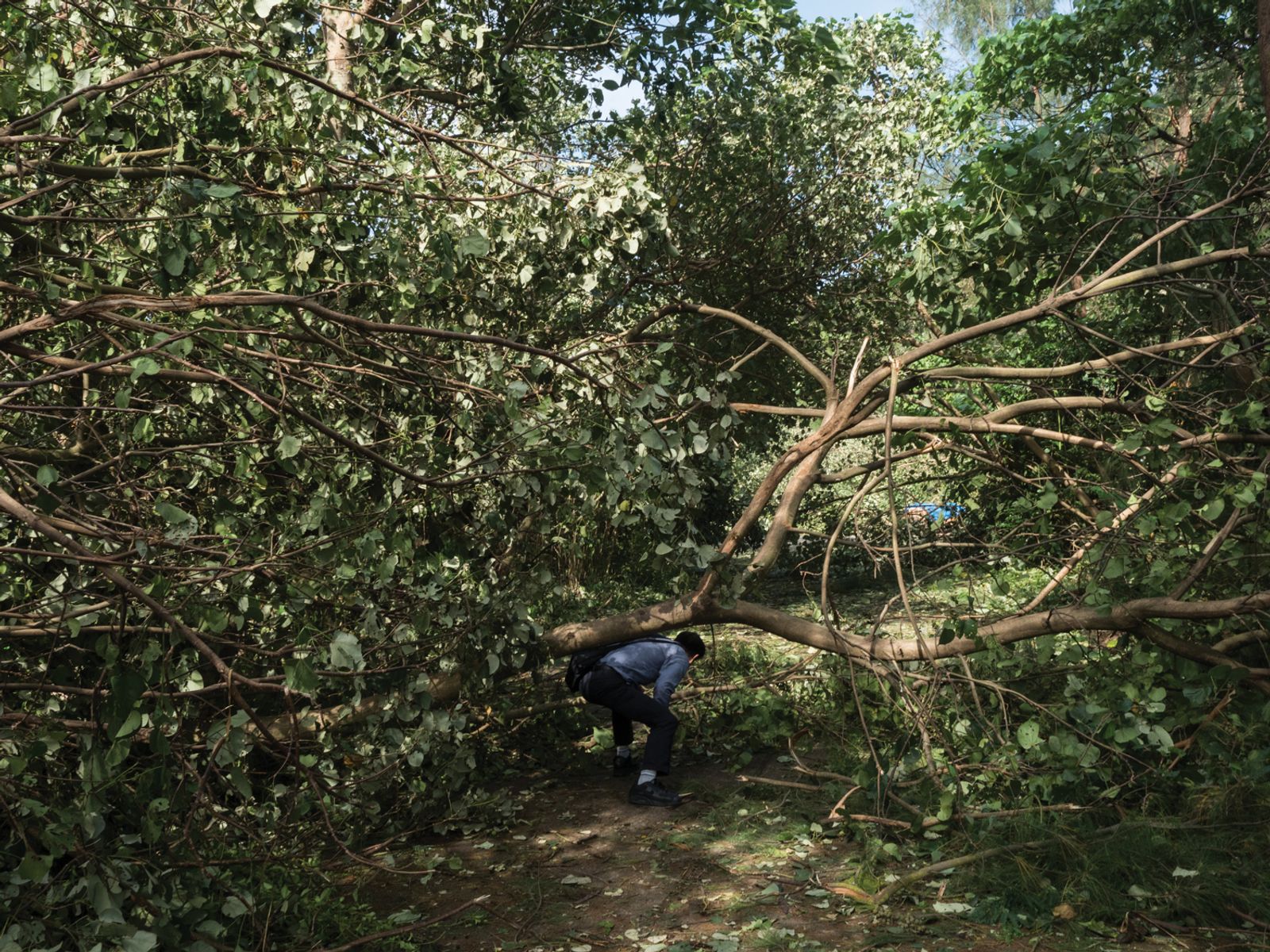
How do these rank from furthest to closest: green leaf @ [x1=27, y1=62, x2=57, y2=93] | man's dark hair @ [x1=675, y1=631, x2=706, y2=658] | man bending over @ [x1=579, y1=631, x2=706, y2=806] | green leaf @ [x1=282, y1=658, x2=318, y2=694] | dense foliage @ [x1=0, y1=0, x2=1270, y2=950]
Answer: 1. man's dark hair @ [x1=675, y1=631, x2=706, y2=658]
2. man bending over @ [x1=579, y1=631, x2=706, y2=806]
3. green leaf @ [x1=27, y1=62, x2=57, y2=93]
4. dense foliage @ [x1=0, y1=0, x2=1270, y2=950]
5. green leaf @ [x1=282, y1=658, x2=318, y2=694]

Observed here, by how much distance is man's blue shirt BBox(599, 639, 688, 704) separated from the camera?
5.82m

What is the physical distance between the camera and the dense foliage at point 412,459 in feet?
9.39

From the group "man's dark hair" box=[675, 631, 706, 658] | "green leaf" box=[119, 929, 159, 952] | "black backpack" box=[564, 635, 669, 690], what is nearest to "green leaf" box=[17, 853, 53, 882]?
"green leaf" box=[119, 929, 159, 952]

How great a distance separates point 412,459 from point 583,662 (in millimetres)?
1813

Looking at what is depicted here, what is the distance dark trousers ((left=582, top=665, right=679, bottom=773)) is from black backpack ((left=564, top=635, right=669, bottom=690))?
45 millimetres

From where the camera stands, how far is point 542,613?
7355 mm

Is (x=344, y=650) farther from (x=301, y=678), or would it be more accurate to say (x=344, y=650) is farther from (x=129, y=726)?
(x=129, y=726)

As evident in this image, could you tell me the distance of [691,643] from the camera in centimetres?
616

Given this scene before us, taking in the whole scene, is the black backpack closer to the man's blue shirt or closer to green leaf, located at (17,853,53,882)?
the man's blue shirt

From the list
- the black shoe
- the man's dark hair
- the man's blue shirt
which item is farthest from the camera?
the man's dark hair

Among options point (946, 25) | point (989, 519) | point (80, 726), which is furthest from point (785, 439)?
point (946, 25)

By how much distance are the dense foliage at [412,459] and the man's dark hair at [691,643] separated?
53 centimetres

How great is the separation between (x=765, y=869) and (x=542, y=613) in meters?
3.08

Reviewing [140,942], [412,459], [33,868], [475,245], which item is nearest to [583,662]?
[412,459]
